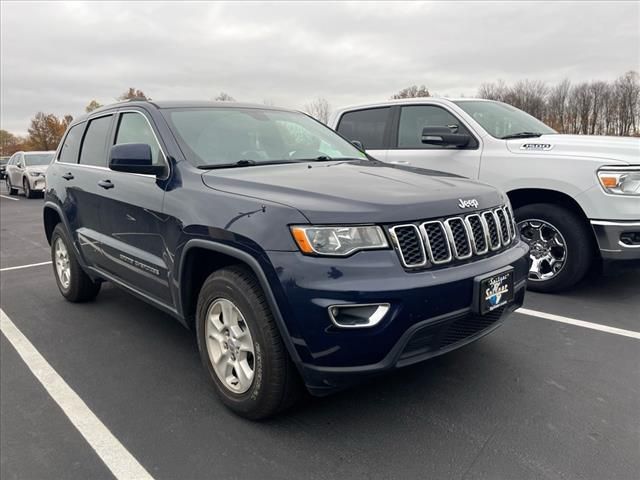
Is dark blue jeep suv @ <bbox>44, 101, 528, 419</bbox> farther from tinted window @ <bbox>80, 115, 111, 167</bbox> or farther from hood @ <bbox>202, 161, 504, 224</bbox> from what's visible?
tinted window @ <bbox>80, 115, 111, 167</bbox>

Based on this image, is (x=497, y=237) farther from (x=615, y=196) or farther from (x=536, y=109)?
(x=536, y=109)

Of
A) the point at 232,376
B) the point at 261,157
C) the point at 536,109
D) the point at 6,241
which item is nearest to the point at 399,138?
the point at 261,157

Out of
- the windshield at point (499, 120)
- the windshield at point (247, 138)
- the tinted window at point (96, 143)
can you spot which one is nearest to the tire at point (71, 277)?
the tinted window at point (96, 143)

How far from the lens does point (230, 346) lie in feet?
8.98

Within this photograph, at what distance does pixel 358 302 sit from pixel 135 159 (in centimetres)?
171

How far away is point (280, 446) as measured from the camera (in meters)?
2.49

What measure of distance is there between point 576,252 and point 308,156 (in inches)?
105

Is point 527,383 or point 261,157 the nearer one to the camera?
point 527,383

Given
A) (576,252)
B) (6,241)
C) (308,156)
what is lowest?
(6,241)

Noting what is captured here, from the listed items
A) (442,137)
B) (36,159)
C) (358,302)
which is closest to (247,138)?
(358,302)

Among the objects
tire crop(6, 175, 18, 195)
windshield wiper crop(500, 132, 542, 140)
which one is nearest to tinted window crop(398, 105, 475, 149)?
windshield wiper crop(500, 132, 542, 140)

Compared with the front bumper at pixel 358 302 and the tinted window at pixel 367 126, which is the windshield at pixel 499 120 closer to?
the tinted window at pixel 367 126

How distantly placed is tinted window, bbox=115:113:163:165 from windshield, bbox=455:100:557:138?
11.3 feet

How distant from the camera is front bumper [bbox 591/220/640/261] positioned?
4184 millimetres
